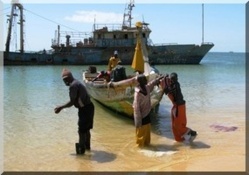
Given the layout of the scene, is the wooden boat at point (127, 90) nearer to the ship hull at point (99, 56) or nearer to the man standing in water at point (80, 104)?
the man standing in water at point (80, 104)

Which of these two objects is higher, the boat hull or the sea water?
the boat hull

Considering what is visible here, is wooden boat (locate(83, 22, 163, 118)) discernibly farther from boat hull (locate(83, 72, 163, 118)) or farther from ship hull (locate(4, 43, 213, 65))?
ship hull (locate(4, 43, 213, 65))

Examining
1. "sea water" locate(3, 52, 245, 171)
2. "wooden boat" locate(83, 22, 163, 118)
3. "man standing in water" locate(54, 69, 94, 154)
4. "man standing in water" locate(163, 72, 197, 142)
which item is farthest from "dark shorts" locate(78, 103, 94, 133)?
"wooden boat" locate(83, 22, 163, 118)

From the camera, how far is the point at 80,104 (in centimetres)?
686

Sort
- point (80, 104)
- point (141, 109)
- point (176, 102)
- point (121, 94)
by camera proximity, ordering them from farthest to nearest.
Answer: point (121, 94), point (176, 102), point (141, 109), point (80, 104)

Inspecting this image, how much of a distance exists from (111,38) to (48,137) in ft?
123

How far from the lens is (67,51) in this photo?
47.4 m

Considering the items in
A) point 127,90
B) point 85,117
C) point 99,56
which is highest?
point 99,56

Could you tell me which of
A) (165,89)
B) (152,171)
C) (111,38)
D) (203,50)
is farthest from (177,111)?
(203,50)

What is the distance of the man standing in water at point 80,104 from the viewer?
681 centimetres

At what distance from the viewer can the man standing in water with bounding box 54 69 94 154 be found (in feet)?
22.3

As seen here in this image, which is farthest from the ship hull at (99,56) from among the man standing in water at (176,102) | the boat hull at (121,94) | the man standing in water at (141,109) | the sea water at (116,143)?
the man standing in water at (141,109)

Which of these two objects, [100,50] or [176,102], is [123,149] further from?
[100,50]

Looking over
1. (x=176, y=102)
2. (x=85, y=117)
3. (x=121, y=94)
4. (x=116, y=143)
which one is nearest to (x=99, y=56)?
(x=121, y=94)
